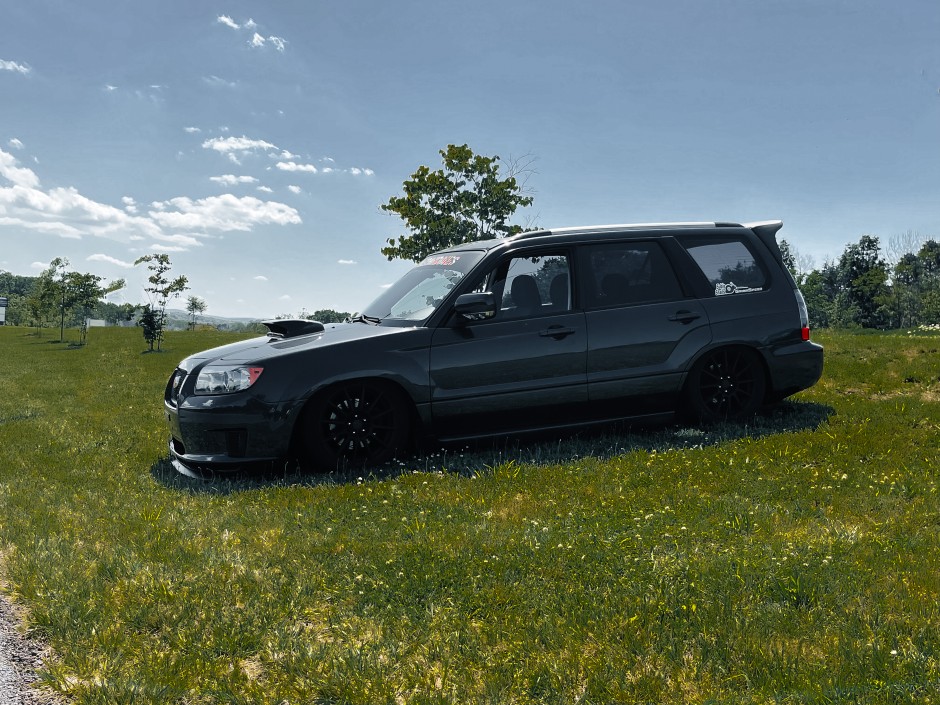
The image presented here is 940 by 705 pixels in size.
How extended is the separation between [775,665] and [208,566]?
2.83 metres

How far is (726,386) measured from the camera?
7.67m

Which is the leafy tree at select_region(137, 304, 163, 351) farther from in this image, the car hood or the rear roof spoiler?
the rear roof spoiler

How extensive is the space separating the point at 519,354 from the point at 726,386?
7.33 ft

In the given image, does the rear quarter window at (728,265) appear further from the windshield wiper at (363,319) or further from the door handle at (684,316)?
the windshield wiper at (363,319)

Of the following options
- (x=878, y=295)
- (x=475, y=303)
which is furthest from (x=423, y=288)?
(x=878, y=295)

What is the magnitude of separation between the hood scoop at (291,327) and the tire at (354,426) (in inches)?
36.8

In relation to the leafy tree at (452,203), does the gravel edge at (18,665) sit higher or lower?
lower

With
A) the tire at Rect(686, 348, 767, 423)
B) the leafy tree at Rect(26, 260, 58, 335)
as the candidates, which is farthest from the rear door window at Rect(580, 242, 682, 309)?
the leafy tree at Rect(26, 260, 58, 335)

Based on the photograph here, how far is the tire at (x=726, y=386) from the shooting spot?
7.48 metres

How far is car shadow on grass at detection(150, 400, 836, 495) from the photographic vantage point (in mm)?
6371

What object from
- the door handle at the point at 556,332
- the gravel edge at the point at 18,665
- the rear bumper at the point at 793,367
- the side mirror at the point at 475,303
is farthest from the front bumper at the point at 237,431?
the rear bumper at the point at 793,367

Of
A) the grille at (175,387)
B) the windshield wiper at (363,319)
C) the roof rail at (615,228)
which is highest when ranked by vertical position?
the roof rail at (615,228)

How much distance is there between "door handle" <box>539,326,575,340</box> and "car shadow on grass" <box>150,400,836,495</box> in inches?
33.9

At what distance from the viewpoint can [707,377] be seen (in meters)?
7.60
